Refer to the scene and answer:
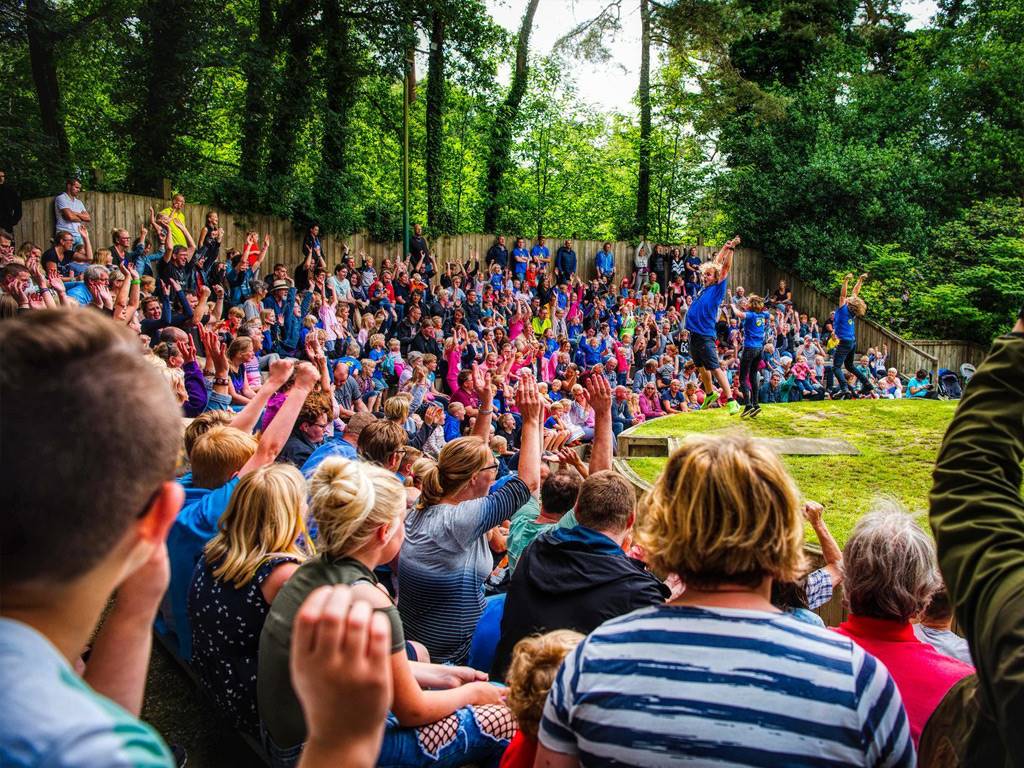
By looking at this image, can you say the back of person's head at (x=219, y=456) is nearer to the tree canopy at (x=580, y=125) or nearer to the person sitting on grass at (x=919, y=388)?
the tree canopy at (x=580, y=125)

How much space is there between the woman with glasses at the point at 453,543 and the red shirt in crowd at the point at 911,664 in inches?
51.9

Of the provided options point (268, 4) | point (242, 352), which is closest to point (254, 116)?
point (268, 4)

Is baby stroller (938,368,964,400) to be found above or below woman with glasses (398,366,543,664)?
below

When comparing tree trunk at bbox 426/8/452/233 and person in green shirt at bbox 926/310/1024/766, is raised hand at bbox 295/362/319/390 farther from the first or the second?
tree trunk at bbox 426/8/452/233

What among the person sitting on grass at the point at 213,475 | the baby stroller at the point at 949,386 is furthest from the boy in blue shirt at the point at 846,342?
the person sitting on grass at the point at 213,475

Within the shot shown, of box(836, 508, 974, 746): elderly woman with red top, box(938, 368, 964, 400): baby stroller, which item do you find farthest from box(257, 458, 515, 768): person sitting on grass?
box(938, 368, 964, 400): baby stroller

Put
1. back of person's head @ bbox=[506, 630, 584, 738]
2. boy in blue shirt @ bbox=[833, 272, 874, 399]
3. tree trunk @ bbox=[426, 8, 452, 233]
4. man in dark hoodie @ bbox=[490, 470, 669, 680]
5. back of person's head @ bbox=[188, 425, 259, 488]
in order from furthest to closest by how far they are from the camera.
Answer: tree trunk @ bbox=[426, 8, 452, 233] < boy in blue shirt @ bbox=[833, 272, 874, 399] < back of person's head @ bbox=[188, 425, 259, 488] < man in dark hoodie @ bbox=[490, 470, 669, 680] < back of person's head @ bbox=[506, 630, 584, 738]

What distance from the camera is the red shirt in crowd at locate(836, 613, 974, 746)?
2.06 metres

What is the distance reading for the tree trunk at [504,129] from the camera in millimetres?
22797

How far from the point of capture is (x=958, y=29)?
975 inches

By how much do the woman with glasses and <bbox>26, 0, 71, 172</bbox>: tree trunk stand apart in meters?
12.3

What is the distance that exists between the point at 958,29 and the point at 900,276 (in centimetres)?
883

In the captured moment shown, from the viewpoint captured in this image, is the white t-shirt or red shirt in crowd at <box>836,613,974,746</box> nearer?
red shirt in crowd at <box>836,613,974,746</box>

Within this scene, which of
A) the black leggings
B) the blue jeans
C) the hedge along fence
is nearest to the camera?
the black leggings
